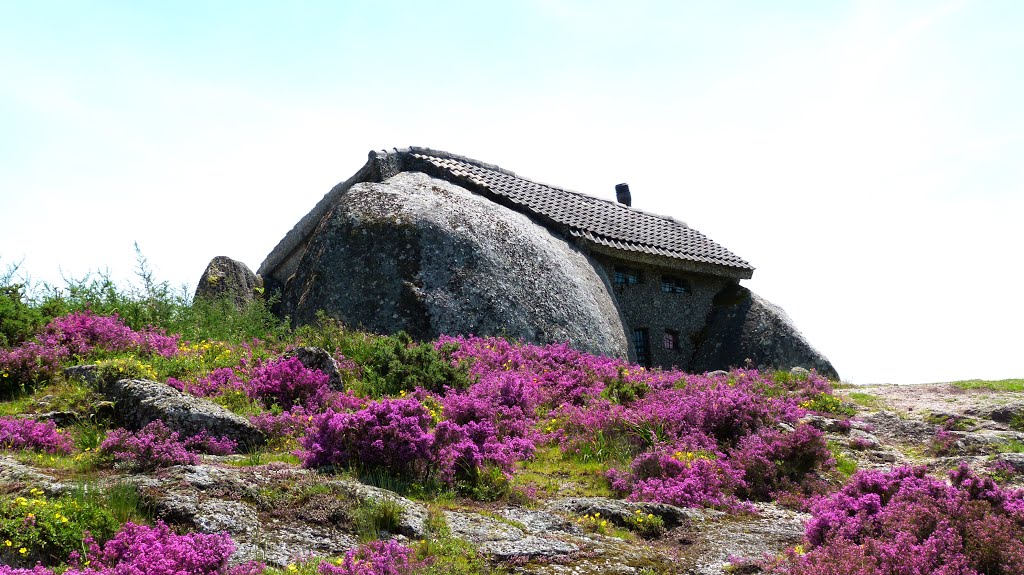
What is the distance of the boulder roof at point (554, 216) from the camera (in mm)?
25688

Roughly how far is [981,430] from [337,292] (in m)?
14.1

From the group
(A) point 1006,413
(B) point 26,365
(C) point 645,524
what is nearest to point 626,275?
(A) point 1006,413

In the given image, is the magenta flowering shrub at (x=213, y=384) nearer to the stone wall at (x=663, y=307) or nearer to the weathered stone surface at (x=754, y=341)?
the stone wall at (x=663, y=307)

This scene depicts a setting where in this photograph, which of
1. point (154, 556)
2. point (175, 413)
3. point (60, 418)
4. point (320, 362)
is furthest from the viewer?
point (320, 362)

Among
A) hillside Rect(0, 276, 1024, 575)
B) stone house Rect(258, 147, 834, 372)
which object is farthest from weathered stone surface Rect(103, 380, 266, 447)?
stone house Rect(258, 147, 834, 372)

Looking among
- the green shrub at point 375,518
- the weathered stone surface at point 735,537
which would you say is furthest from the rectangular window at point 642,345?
the green shrub at point 375,518

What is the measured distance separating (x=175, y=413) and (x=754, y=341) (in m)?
19.6

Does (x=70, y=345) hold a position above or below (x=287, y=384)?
above

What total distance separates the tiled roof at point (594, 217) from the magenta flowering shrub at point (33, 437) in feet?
52.2

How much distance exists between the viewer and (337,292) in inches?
803

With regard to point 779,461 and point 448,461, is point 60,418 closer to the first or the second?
point 448,461

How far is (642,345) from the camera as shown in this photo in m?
26.5

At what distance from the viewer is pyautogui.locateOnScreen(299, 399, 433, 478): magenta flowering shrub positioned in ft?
32.1

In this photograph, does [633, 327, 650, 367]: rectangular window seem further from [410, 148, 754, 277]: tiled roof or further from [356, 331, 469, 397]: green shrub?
[356, 331, 469, 397]: green shrub
